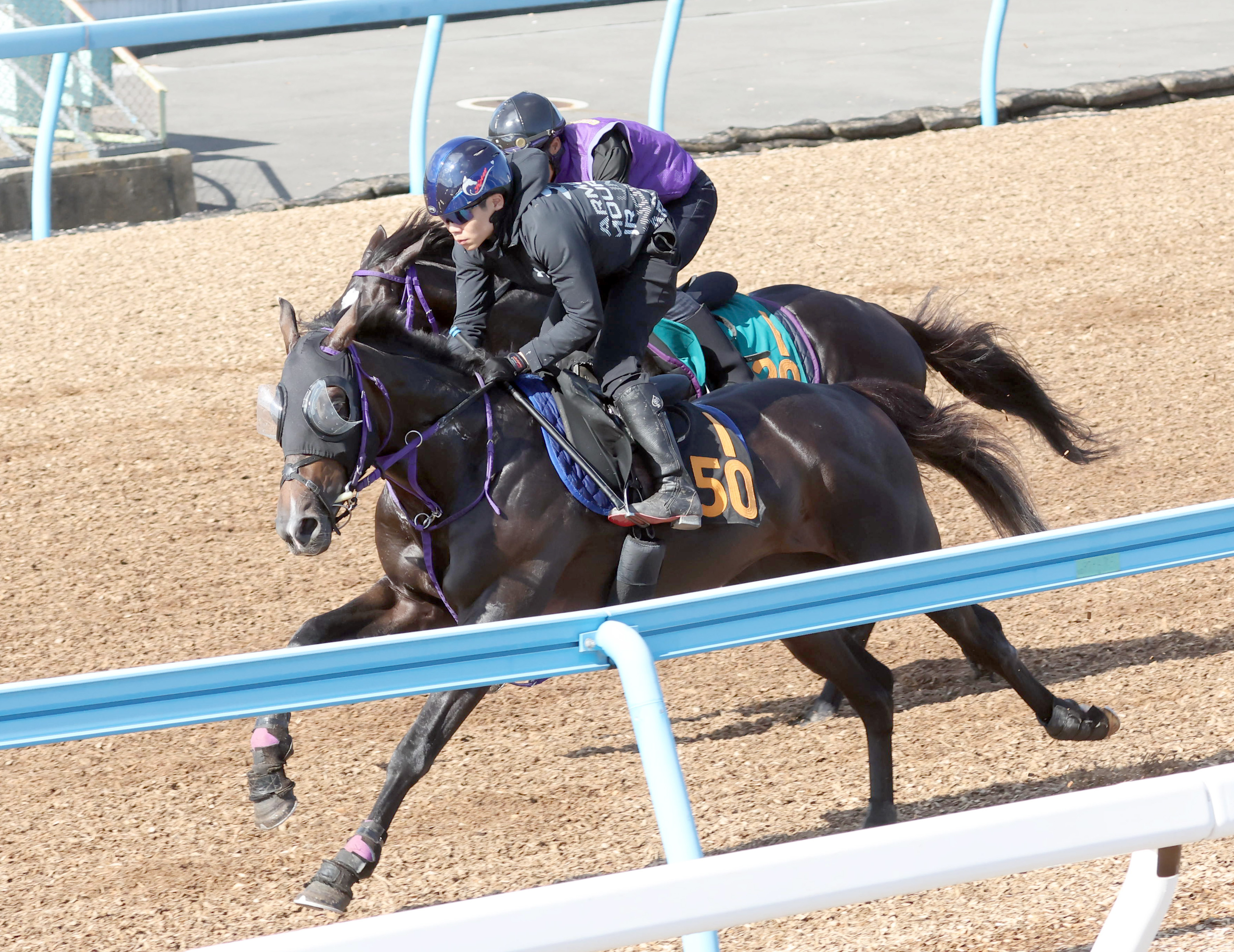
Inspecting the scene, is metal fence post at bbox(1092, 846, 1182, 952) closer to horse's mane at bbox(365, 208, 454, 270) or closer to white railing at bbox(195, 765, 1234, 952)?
white railing at bbox(195, 765, 1234, 952)

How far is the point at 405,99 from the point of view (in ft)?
53.3

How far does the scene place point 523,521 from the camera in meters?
4.09

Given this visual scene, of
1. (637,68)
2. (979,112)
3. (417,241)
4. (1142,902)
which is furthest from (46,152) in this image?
(637,68)

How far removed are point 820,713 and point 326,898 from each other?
1.97 meters

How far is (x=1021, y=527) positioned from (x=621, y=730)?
1.49m

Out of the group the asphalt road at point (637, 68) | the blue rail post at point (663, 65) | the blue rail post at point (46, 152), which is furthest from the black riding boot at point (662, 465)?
the asphalt road at point (637, 68)

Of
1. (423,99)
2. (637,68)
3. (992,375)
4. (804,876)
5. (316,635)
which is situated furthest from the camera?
(637,68)

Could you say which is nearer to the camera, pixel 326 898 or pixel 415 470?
pixel 326 898

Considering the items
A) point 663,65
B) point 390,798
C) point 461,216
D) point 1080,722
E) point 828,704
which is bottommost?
point 828,704

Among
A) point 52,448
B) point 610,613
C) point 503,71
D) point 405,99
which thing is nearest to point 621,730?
point 610,613

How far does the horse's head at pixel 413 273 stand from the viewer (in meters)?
5.09

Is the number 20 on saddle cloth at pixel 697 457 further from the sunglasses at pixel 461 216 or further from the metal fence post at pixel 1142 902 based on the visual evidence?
the metal fence post at pixel 1142 902

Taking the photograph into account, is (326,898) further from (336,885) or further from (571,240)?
(571,240)

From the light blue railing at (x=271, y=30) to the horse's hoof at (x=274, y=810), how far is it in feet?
18.0
